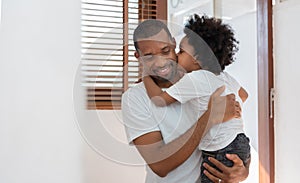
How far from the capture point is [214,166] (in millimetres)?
1366

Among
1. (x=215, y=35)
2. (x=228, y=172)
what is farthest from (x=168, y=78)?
(x=228, y=172)

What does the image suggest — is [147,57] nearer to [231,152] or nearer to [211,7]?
[231,152]

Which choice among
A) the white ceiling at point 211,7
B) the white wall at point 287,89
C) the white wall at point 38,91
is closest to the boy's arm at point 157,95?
the white wall at point 38,91

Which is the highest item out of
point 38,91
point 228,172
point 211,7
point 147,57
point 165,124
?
point 211,7

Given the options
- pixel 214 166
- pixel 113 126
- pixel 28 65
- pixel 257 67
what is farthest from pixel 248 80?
pixel 28 65

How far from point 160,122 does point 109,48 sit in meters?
0.61

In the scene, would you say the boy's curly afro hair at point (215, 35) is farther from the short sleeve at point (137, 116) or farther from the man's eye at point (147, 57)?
the short sleeve at point (137, 116)

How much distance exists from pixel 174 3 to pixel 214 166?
4.79 ft

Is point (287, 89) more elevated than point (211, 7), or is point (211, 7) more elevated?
point (211, 7)

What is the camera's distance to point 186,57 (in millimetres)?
1479

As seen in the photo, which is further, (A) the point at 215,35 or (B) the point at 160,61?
(A) the point at 215,35

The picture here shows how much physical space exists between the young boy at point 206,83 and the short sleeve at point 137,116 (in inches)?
1.7

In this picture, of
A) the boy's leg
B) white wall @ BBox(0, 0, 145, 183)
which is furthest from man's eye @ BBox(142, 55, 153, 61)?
white wall @ BBox(0, 0, 145, 183)

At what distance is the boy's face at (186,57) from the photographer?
1.47 meters
